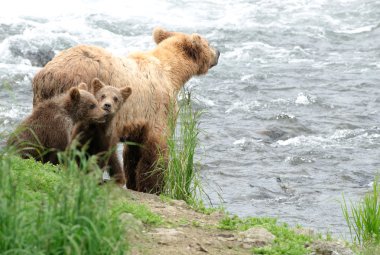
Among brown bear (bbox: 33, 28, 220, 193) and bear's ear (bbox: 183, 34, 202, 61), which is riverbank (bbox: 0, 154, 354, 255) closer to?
brown bear (bbox: 33, 28, 220, 193)

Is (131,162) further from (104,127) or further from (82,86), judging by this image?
(82,86)

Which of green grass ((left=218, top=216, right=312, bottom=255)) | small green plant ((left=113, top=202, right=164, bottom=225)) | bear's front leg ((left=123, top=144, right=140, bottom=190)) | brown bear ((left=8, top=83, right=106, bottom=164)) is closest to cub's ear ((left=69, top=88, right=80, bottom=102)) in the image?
brown bear ((left=8, top=83, right=106, bottom=164))

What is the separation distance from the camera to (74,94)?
7.84 m

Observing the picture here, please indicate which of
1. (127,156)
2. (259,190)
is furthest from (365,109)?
(127,156)

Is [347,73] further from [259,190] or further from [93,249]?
[93,249]

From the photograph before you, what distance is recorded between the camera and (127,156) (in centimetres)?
938

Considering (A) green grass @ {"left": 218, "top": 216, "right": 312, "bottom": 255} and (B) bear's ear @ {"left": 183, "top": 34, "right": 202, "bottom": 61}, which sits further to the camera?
(B) bear's ear @ {"left": 183, "top": 34, "right": 202, "bottom": 61}

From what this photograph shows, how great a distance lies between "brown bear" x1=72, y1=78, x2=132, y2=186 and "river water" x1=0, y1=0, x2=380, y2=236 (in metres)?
0.72

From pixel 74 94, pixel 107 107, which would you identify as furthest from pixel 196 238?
pixel 74 94

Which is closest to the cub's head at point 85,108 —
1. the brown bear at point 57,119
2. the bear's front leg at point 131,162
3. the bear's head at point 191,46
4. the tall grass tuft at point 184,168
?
the brown bear at point 57,119

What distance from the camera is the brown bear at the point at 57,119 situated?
305 inches

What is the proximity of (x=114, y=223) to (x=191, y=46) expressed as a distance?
5614 mm

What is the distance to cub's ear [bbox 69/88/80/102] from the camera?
781 cm

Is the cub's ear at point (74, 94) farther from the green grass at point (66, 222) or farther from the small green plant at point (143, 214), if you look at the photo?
the green grass at point (66, 222)
